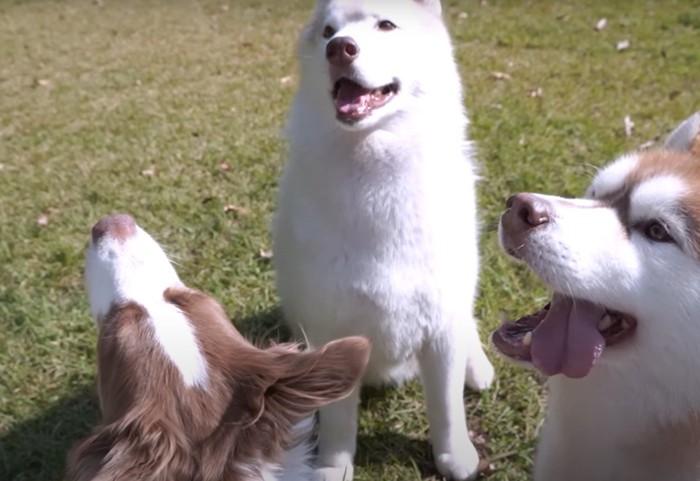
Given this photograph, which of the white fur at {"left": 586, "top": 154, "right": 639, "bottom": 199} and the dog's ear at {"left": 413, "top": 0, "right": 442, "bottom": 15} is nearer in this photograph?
the white fur at {"left": 586, "top": 154, "right": 639, "bottom": 199}

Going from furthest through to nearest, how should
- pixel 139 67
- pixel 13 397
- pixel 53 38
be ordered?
pixel 53 38
pixel 139 67
pixel 13 397

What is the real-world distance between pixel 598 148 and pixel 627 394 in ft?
11.2

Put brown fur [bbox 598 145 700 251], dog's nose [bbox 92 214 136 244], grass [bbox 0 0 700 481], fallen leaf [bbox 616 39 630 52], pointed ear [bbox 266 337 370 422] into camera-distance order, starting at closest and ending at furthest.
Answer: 1. pointed ear [bbox 266 337 370 422]
2. brown fur [bbox 598 145 700 251]
3. dog's nose [bbox 92 214 136 244]
4. grass [bbox 0 0 700 481]
5. fallen leaf [bbox 616 39 630 52]

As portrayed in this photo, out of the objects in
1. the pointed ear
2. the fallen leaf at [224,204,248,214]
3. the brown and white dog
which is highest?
the pointed ear

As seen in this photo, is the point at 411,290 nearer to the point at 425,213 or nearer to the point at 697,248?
the point at 425,213

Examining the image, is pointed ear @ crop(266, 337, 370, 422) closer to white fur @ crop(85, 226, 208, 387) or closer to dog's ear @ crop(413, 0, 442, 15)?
white fur @ crop(85, 226, 208, 387)

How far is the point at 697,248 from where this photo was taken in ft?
6.22

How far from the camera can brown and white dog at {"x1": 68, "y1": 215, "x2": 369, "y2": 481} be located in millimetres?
1778

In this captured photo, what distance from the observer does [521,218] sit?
2078 millimetres

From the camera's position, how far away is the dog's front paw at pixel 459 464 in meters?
2.98

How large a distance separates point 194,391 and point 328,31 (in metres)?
1.58

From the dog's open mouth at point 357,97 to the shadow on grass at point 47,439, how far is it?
184 cm

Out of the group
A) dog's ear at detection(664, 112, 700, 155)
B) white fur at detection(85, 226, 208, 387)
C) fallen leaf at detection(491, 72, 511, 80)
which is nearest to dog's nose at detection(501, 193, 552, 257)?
dog's ear at detection(664, 112, 700, 155)

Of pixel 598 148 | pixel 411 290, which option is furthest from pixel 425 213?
pixel 598 148
